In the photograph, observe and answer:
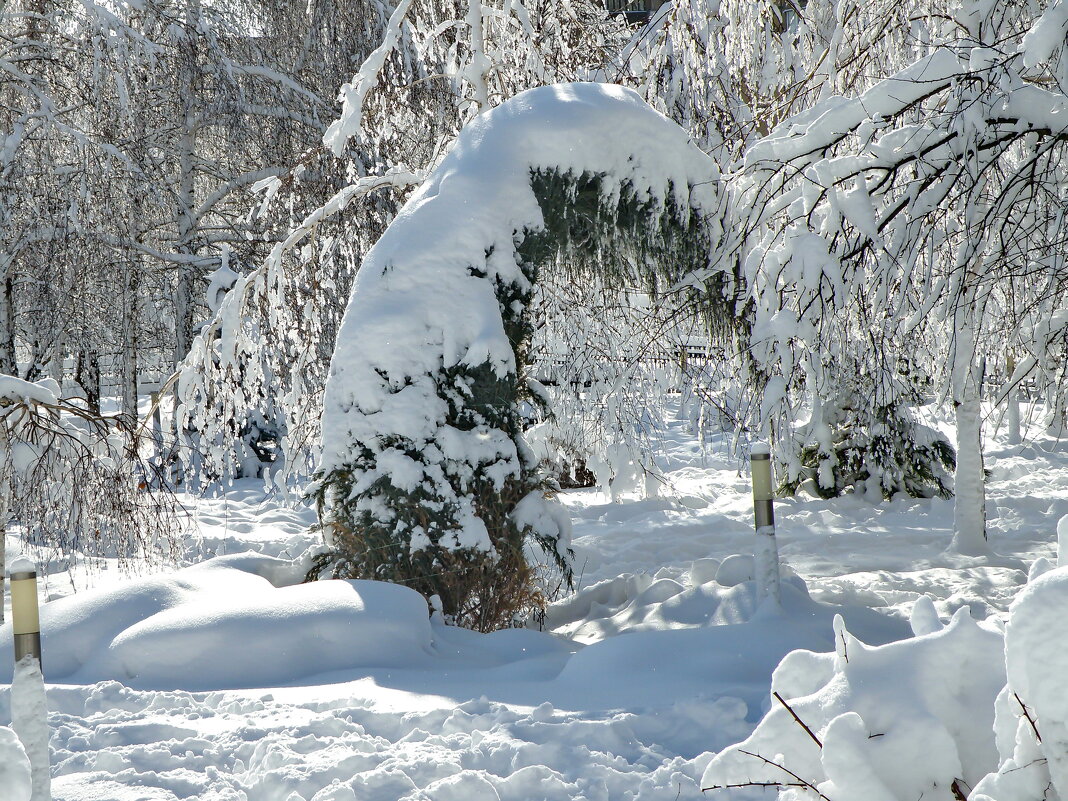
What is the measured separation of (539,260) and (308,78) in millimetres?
6313

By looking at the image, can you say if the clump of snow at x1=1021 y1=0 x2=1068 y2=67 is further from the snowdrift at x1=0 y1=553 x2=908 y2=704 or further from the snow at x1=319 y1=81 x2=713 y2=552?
the snowdrift at x1=0 y1=553 x2=908 y2=704

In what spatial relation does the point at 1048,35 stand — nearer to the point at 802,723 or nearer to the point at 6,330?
the point at 802,723

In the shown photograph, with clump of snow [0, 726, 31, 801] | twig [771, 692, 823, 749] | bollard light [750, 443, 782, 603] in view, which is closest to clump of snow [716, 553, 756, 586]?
bollard light [750, 443, 782, 603]

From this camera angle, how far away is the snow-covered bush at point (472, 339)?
4.81 meters

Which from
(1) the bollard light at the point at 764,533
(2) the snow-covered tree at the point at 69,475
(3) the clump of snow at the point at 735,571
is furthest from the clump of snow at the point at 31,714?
(3) the clump of snow at the point at 735,571

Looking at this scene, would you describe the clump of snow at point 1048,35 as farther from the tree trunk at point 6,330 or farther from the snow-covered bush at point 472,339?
the tree trunk at point 6,330

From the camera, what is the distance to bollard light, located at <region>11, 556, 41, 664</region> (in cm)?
300

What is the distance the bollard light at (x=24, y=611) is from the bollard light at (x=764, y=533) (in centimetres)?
295

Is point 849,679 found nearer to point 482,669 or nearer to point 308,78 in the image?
point 482,669

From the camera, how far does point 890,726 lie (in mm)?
1695

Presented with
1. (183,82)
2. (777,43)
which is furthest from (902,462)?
(183,82)

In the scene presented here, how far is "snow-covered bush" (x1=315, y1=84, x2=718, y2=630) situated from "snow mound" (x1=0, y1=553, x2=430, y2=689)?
44cm

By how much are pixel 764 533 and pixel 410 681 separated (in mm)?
1776

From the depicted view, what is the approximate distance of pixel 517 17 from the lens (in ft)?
22.4
